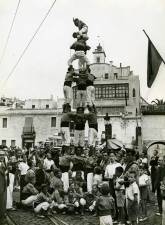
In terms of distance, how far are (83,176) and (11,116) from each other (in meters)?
41.8

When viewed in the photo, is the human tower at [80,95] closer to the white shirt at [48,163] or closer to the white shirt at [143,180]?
the white shirt at [48,163]

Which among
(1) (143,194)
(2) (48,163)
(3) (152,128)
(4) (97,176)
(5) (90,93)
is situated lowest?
(1) (143,194)

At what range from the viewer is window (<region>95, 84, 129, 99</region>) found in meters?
55.8

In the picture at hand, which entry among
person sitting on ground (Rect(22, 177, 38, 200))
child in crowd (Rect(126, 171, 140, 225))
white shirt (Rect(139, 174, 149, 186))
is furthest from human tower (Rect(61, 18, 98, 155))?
child in crowd (Rect(126, 171, 140, 225))

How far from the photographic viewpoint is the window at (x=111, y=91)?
2199 inches

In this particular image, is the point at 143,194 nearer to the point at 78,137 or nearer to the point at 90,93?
the point at 78,137

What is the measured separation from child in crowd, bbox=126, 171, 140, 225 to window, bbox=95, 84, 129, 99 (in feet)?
152

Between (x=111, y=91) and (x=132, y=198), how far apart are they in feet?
154

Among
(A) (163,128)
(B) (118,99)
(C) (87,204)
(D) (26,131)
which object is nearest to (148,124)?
(A) (163,128)

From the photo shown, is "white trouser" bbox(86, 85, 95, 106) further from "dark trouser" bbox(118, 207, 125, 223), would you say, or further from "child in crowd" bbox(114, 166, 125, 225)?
"dark trouser" bbox(118, 207, 125, 223)

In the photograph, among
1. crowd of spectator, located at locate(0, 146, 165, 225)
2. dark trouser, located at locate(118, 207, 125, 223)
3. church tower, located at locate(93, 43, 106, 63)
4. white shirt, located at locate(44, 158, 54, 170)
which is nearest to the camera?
crowd of spectator, located at locate(0, 146, 165, 225)

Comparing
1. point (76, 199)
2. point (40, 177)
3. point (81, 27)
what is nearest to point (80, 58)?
point (81, 27)

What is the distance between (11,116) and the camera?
53.9 meters

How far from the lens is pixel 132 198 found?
30.8ft
